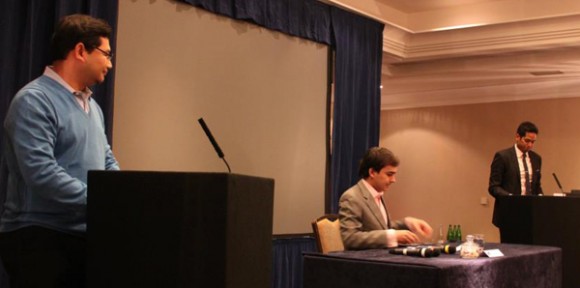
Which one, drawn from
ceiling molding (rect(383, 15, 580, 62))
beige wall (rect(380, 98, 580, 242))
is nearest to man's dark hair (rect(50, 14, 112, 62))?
ceiling molding (rect(383, 15, 580, 62))

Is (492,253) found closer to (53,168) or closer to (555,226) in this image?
(555,226)

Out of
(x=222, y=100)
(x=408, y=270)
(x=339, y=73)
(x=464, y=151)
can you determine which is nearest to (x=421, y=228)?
(x=408, y=270)

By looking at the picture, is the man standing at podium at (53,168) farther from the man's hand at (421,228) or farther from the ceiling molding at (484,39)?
the ceiling molding at (484,39)

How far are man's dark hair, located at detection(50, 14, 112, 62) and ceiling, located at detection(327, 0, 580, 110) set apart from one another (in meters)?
4.66

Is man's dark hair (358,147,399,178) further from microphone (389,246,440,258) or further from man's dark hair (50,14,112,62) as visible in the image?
man's dark hair (50,14,112,62)

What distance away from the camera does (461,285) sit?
264 centimetres

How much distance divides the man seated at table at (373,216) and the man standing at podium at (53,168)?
1583 mm

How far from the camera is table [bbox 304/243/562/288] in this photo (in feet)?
8.47

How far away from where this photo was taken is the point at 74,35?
1970 mm

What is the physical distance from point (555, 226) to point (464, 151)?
224 inches

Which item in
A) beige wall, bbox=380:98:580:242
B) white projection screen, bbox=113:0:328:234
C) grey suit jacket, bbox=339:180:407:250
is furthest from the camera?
beige wall, bbox=380:98:580:242

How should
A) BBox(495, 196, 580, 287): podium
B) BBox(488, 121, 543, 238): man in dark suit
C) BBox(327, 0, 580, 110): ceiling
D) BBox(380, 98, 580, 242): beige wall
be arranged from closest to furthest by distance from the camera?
BBox(495, 196, 580, 287): podium → BBox(488, 121, 543, 238): man in dark suit → BBox(327, 0, 580, 110): ceiling → BBox(380, 98, 580, 242): beige wall

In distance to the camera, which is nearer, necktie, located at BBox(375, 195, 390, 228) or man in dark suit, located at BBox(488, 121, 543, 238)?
necktie, located at BBox(375, 195, 390, 228)

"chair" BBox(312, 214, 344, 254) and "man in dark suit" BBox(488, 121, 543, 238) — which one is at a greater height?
"man in dark suit" BBox(488, 121, 543, 238)
